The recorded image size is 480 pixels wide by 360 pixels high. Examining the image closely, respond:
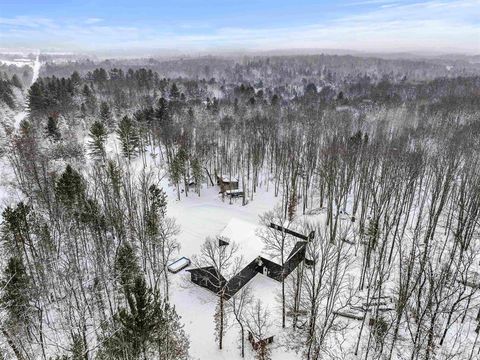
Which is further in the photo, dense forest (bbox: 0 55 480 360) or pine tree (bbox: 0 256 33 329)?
dense forest (bbox: 0 55 480 360)

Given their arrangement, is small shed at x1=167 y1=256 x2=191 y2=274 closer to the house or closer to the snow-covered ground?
the snow-covered ground

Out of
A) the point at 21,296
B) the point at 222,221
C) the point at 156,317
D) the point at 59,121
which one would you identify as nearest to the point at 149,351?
the point at 156,317

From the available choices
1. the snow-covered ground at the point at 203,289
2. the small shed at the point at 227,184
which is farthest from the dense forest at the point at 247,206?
the small shed at the point at 227,184

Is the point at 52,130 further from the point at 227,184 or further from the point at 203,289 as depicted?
the point at 203,289

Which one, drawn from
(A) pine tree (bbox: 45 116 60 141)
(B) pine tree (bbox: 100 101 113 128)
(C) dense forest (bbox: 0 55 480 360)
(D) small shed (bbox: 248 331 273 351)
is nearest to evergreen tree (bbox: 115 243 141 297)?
(C) dense forest (bbox: 0 55 480 360)

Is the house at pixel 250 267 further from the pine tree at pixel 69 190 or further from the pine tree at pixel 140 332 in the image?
the pine tree at pixel 69 190

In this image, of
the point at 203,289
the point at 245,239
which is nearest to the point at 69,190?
the point at 203,289
